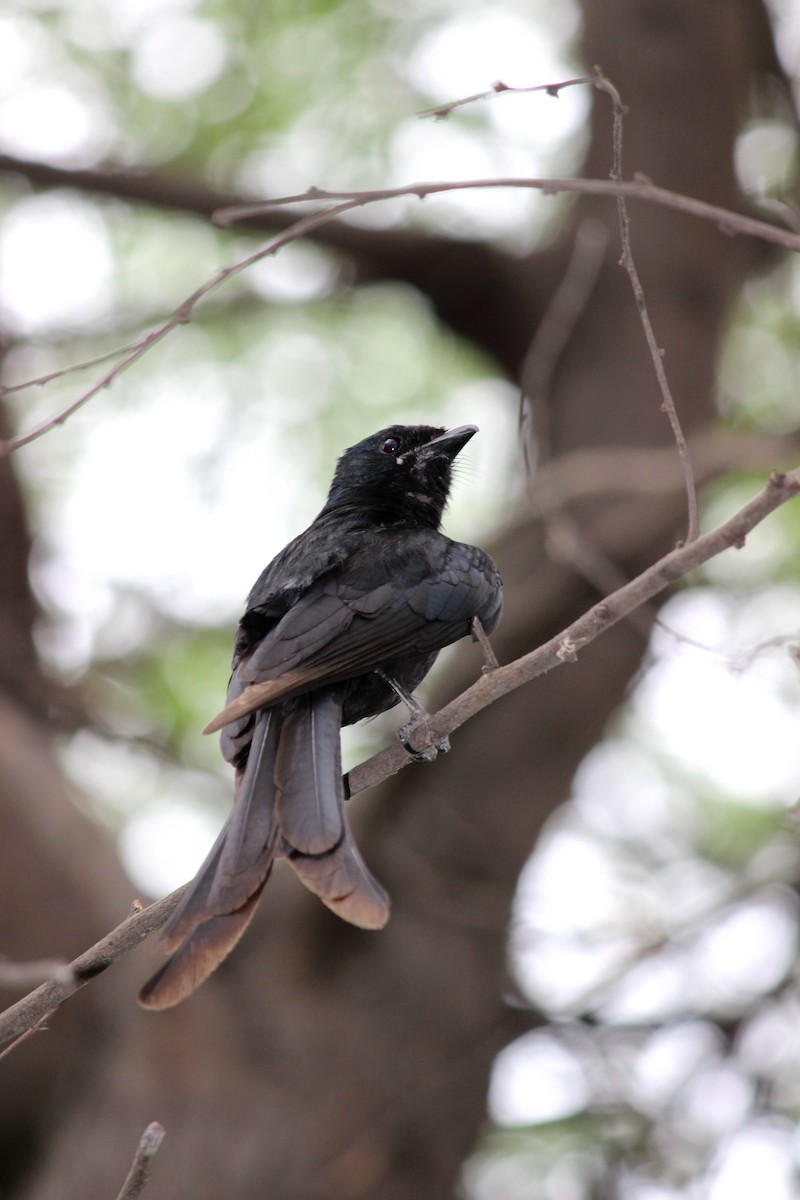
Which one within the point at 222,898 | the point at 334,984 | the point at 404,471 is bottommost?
the point at 334,984

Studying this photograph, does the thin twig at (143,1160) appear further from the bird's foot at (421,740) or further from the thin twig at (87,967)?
the bird's foot at (421,740)

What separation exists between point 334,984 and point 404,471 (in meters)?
2.39

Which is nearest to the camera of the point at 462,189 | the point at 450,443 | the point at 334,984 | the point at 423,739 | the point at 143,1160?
the point at 143,1160

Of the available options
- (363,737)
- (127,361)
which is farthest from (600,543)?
(127,361)

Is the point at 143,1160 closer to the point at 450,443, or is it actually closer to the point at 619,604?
the point at 619,604

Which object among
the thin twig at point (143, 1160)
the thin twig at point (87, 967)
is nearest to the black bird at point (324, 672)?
the thin twig at point (87, 967)

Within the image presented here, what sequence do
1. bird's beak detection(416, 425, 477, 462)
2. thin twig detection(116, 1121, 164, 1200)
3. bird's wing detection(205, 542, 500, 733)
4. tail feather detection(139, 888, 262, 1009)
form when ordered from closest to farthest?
thin twig detection(116, 1121, 164, 1200) → tail feather detection(139, 888, 262, 1009) → bird's wing detection(205, 542, 500, 733) → bird's beak detection(416, 425, 477, 462)

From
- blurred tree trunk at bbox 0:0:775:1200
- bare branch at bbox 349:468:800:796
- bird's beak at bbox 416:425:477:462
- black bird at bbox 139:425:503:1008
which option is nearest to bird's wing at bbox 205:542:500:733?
black bird at bbox 139:425:503:1008

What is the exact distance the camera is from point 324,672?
290 centimetres

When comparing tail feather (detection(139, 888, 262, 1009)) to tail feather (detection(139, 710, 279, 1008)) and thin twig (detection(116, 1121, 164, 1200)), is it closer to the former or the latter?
tail feather (detection(139, 710, 279, 1008))

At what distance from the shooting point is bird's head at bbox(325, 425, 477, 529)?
3986 mm

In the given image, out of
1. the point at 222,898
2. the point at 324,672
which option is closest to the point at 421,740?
the point at 324,672

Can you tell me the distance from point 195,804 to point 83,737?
3.39 feet

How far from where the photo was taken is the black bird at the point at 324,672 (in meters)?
2.35
